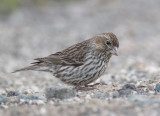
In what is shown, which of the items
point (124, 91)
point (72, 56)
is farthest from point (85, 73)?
point (124, 91)

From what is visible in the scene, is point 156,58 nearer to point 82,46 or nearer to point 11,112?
point 82,46

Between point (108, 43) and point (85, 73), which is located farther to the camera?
point (108, 43)

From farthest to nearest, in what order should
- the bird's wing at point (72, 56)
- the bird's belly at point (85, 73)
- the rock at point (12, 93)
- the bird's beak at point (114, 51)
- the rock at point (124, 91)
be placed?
the bird's wing at point (72, 56), the bird's beak at point (114, 51), the bird's belly at point (85, 73), the rock at point (12, 93), the rock at point (124, 91)

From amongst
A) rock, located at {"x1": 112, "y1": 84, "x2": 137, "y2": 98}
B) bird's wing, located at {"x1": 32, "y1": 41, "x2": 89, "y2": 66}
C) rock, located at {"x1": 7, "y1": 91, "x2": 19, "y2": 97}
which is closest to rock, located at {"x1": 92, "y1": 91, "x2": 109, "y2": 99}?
rock, located at {"x1": 112, "y1": 84, "x2": 137, "y2": 98}

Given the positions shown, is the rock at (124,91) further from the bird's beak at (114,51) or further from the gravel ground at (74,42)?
the bird's beak at (114,51)

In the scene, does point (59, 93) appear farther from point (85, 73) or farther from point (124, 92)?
point (85, 73)

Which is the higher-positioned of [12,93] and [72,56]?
[72,56]

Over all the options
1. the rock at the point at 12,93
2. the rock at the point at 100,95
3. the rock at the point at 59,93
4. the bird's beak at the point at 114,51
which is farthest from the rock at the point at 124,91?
the rock at the point at 12,93

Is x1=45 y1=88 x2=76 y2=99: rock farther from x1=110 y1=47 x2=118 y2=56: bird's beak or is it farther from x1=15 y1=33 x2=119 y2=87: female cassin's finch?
x1=110 y1=47 x2=118 y2=56: bird's beak

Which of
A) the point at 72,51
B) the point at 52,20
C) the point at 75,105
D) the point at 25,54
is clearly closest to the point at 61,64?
the point at 72,51
